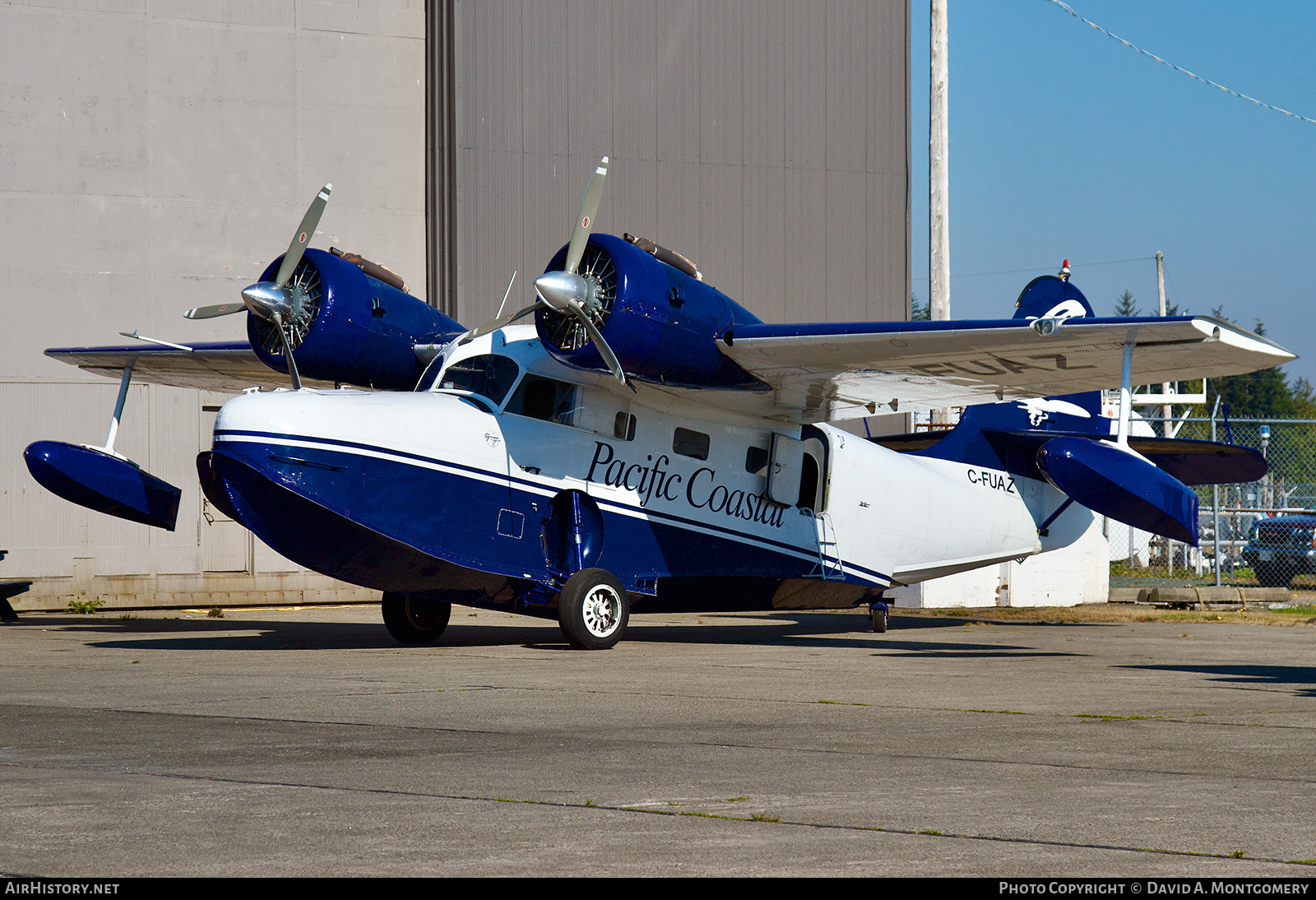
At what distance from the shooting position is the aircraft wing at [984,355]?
13195 millimetres

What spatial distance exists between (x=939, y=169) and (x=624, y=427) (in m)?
10.7

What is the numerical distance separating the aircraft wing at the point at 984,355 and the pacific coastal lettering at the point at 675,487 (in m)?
1.19

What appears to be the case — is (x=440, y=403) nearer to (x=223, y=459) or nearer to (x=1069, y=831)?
(x=223, y=459)

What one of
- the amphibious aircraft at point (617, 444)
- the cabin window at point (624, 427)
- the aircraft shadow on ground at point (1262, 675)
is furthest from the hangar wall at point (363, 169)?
the aircraft shadow on ground at point (1262, 675)

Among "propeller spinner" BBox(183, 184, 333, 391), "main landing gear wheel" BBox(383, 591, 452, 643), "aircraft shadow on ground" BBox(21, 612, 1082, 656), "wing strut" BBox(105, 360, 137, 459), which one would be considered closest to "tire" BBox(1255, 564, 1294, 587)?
"aircraft shadow on ground" BBox(21, 612, 1082, 656)

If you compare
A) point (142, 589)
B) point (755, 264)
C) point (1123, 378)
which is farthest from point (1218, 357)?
point (142, 589)

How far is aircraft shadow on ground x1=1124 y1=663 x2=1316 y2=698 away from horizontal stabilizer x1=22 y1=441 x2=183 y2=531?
35.4 feet

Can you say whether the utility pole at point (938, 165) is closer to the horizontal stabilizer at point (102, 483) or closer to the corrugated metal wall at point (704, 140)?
the corrugated metal wall at point (704, 140)

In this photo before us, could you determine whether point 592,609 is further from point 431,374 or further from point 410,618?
point 431,374

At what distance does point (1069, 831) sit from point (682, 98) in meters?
23.2

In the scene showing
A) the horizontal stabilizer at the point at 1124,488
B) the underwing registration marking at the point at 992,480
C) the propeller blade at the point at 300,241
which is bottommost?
the horizontal stabilizer at the point at 1124,488

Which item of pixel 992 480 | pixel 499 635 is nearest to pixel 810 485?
pixel 992 480

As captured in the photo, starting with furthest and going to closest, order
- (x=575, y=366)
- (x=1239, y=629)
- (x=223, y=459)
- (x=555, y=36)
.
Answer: (x=555, y=36)
(x=1239, y=629)
(x=575, y=366)
(x=223, y=459)

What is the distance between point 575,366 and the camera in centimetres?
1393
